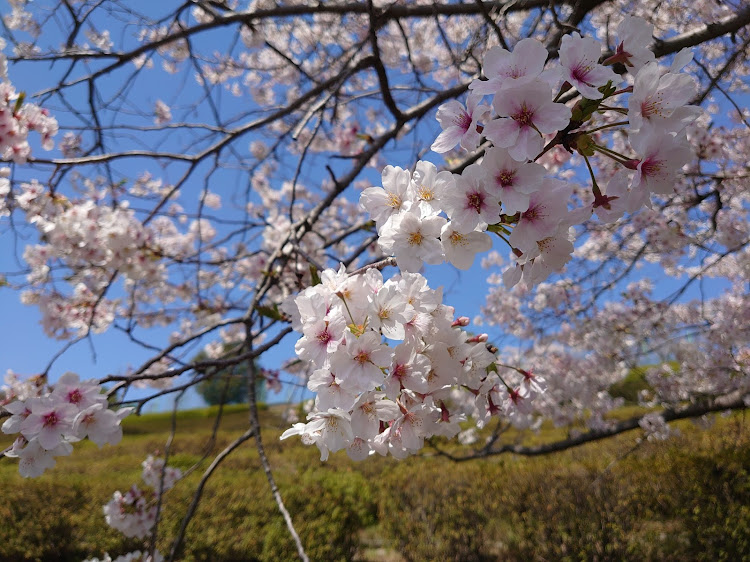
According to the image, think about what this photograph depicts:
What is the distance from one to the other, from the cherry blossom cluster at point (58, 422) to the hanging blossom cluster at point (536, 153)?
0.84 m

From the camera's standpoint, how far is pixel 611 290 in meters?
4.07

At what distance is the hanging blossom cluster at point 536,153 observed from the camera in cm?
60

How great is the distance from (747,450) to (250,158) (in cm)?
612

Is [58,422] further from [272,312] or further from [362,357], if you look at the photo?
[362,357]

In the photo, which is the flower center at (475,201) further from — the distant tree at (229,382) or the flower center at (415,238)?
the distant tree at (229,382)

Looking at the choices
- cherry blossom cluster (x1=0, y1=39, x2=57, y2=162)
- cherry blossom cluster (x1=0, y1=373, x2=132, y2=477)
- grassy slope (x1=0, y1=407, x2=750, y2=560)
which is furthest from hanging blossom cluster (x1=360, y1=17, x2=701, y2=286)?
grassy slope (x1=0, y1=407, x2=750, y2=560)

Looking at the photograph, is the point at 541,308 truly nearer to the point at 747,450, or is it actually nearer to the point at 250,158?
the point at 747,450

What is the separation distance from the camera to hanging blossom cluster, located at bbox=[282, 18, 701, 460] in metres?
0.61

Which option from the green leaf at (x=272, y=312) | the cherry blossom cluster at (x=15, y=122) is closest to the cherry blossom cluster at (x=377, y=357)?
the green leaf at (x=272, y=312)

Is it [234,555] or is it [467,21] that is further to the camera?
[467,21]

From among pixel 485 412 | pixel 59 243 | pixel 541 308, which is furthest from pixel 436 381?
pixel 541 308

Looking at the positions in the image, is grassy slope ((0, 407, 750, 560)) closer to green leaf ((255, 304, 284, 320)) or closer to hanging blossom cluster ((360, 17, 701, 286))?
green leaf ((255, 304, 284, 320))

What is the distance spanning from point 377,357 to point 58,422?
0.83 metres

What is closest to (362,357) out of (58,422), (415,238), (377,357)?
(377,357)
